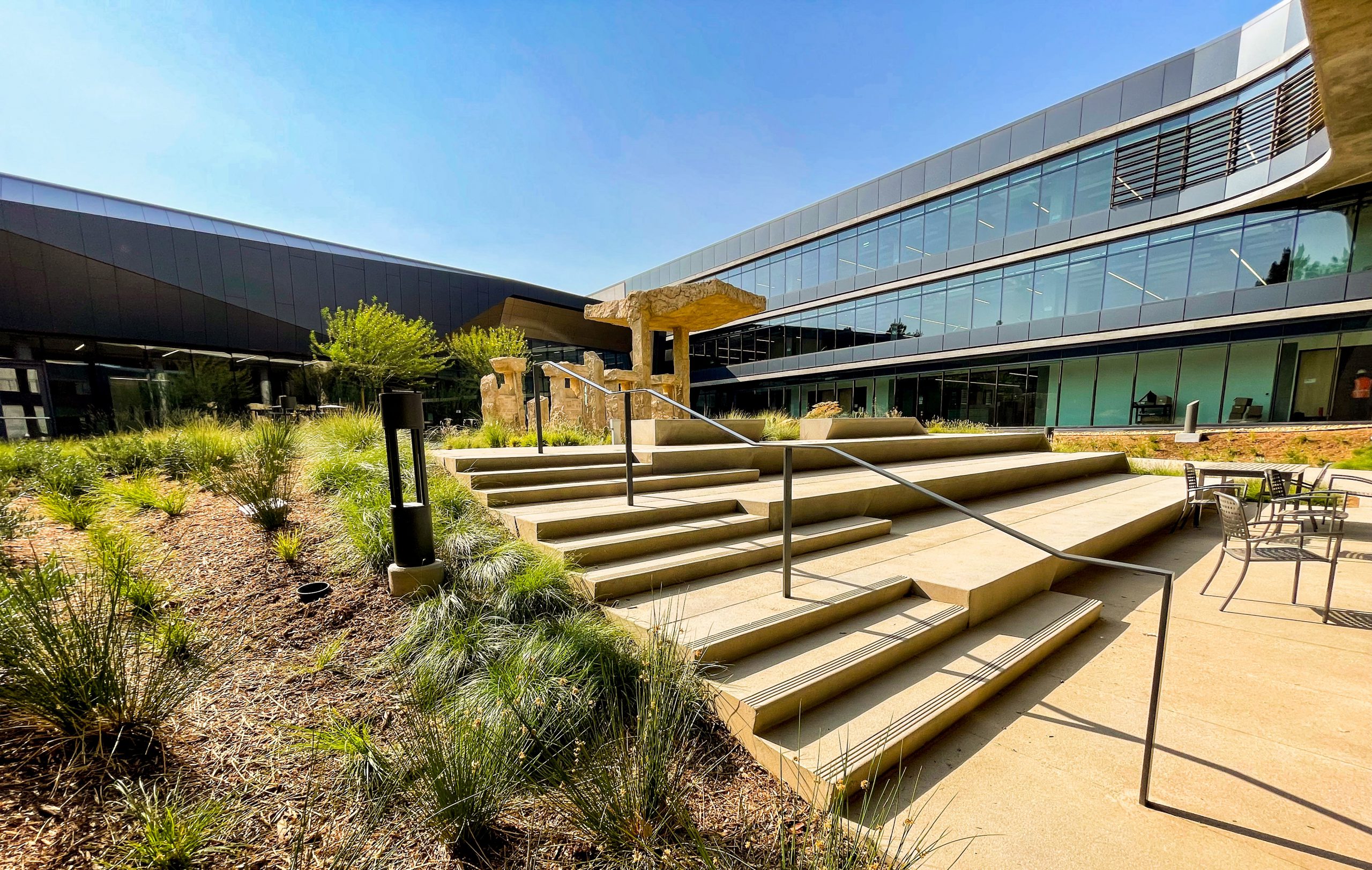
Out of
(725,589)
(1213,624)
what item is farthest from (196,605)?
(1213,624)

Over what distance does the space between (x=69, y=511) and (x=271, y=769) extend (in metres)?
3.74

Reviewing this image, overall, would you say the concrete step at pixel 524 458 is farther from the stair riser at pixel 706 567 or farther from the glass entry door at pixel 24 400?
the glass entry door at pixel 24 400

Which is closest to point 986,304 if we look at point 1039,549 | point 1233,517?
point 1233,517

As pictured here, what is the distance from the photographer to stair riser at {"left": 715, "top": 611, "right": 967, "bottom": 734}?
7.25ft

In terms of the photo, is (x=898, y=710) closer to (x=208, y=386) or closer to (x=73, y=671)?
(x=73, y=671)

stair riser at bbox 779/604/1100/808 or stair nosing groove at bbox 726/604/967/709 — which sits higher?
stair nosing groove at bbox 726/604/967/709

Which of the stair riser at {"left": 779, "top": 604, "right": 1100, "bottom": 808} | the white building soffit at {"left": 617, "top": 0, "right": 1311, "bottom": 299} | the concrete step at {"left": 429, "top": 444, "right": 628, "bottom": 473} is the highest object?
the white building soffit at {"left": 617, "top": 0, "right": 1311, "bottom": 299}

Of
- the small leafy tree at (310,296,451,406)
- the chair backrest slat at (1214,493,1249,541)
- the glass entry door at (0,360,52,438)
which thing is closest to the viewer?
the chair backrest slat at (1214,493,1249,541)

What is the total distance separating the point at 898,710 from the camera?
2.37 meters

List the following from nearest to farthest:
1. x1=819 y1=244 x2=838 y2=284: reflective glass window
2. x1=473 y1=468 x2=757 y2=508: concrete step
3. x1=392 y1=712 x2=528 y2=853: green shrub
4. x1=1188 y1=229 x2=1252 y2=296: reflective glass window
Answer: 1. x1=392 y1=712 x2=528 y2=853: green shrub
2. x1=473 y1=468 x2=757 y2=508: concrete step
3. x1=1188 y1=229 x2=1252 y2=296: reflective glass window
4. x1=819 y1=244 x2=838 y2=284: reflective glass window

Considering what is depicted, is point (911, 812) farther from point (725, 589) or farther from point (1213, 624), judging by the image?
point (1213, 624)

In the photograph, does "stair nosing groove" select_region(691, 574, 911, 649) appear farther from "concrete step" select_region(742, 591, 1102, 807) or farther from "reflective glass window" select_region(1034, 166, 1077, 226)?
"reflective glass window" select_region(1034, 166, 1077, 226)

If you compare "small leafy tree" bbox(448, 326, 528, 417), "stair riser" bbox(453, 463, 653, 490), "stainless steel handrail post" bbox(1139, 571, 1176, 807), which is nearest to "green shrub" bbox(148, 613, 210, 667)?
"stair riser" bbox(453, 463, 653, 490)

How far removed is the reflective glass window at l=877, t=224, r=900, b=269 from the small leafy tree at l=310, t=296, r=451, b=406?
21.4 m
